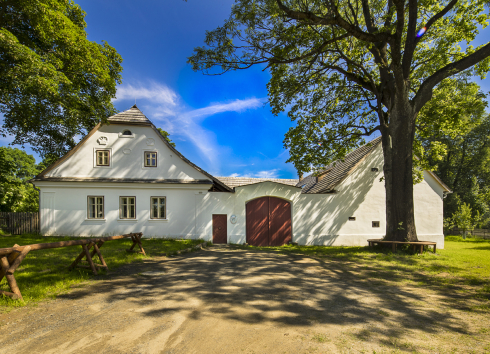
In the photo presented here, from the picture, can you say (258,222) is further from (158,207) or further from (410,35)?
(410,35)

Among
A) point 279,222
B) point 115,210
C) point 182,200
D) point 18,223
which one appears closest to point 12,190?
point 18,223

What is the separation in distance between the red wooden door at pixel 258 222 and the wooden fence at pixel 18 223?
14.6 m

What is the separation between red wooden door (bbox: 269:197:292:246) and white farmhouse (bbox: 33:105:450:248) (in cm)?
6

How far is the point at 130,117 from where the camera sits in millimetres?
16516

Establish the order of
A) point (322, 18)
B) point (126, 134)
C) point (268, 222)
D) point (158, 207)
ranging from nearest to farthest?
1. point (322, 18)
2. point (268, 222)
3. point (158, 207)
4. point (126, 134)

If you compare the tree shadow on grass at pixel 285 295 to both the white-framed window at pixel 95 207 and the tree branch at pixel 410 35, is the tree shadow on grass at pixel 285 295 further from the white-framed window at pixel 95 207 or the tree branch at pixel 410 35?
the white-framed window at pixel 95 207

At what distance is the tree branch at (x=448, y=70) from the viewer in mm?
8989

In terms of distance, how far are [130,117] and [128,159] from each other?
9.37 ft

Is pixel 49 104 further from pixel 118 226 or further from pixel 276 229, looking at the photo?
pixel 276 229

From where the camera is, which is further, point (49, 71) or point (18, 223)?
point (18, 223)

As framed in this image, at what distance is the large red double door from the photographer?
1480cm

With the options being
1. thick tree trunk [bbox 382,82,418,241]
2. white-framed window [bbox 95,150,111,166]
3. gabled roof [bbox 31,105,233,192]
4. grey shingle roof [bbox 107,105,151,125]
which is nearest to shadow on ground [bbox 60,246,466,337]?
thick tree trunk [bbox 382,82,418,241]

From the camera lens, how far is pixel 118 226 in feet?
50.5

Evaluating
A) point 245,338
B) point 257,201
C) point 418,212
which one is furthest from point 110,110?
point 418,212
